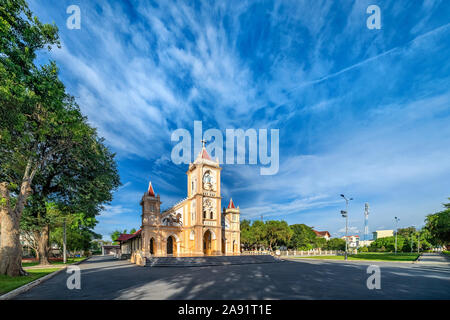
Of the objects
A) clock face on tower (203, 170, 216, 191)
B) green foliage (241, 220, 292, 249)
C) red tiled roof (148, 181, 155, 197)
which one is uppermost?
clock face on tower (203, 170, 216, 191)

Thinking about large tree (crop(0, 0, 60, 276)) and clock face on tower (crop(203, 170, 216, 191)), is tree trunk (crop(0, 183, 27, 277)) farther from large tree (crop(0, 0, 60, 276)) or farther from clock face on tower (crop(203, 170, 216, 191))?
clock face on tower (crop(203, 170, 216, 191))

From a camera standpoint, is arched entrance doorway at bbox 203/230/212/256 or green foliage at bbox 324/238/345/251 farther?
green foliage at bbox 324/238/345/251

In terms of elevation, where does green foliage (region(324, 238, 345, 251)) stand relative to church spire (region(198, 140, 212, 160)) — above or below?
below

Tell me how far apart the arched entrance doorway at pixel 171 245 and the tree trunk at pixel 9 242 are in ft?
83.4

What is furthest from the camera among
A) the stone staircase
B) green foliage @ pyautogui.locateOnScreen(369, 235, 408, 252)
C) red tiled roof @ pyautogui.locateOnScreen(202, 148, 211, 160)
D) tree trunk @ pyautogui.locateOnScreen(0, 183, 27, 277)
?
green foliage @ pyautogui.locateOnScreen(369, 235, 408, 252)

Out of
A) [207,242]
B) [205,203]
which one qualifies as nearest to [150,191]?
[205,203]

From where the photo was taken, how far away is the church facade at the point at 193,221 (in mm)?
36625

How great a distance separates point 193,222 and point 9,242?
26.3m

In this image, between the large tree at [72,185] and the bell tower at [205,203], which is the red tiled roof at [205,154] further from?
the large tree at [72,185]

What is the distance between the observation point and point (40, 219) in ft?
78.7

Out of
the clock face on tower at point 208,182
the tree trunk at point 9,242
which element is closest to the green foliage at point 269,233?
the clock face on tower at point 208,182

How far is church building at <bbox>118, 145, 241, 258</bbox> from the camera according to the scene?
3662 cm

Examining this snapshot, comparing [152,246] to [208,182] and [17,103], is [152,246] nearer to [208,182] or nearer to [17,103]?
[208,182]

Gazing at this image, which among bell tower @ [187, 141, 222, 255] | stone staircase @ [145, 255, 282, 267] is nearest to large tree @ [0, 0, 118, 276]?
stone staircase @ [145, 255, 282, 267]
